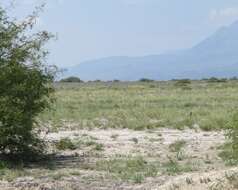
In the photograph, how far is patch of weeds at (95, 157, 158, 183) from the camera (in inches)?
557

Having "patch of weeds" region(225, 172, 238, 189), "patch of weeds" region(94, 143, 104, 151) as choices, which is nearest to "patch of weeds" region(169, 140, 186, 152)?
"patch of weeds" region(94, 143, 104, 151)

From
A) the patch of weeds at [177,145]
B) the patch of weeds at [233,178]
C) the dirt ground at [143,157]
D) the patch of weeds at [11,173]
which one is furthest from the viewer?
the patch of weeds at [177,145]

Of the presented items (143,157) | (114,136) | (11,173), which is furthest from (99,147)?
(11,173)

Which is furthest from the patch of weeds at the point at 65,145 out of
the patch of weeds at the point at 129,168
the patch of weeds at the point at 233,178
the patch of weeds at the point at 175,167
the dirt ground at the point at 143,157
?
the patch of weeds at the point at 233,178

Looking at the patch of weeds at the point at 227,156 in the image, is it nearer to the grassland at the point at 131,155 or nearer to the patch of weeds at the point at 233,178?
the grassland at the point at 131,155

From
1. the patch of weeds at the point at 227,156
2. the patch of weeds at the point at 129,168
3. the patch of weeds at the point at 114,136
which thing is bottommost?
the patch of weeds at the point at 129,168

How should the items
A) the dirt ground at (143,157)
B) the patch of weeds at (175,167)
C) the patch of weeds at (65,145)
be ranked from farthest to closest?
the patch of weeds at (65,145) < the patch of weeds at (175,167) < the dirt ground at (143,157)

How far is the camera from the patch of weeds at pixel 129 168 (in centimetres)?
1416

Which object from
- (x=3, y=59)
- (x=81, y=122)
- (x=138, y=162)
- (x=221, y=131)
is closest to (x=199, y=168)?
(x=138, y=162)

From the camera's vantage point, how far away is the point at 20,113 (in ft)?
52.7

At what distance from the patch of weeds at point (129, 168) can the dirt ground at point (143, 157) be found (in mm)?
118

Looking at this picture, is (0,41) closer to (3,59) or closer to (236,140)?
(3,59)

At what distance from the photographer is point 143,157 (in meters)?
17.8

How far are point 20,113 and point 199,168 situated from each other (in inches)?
163
